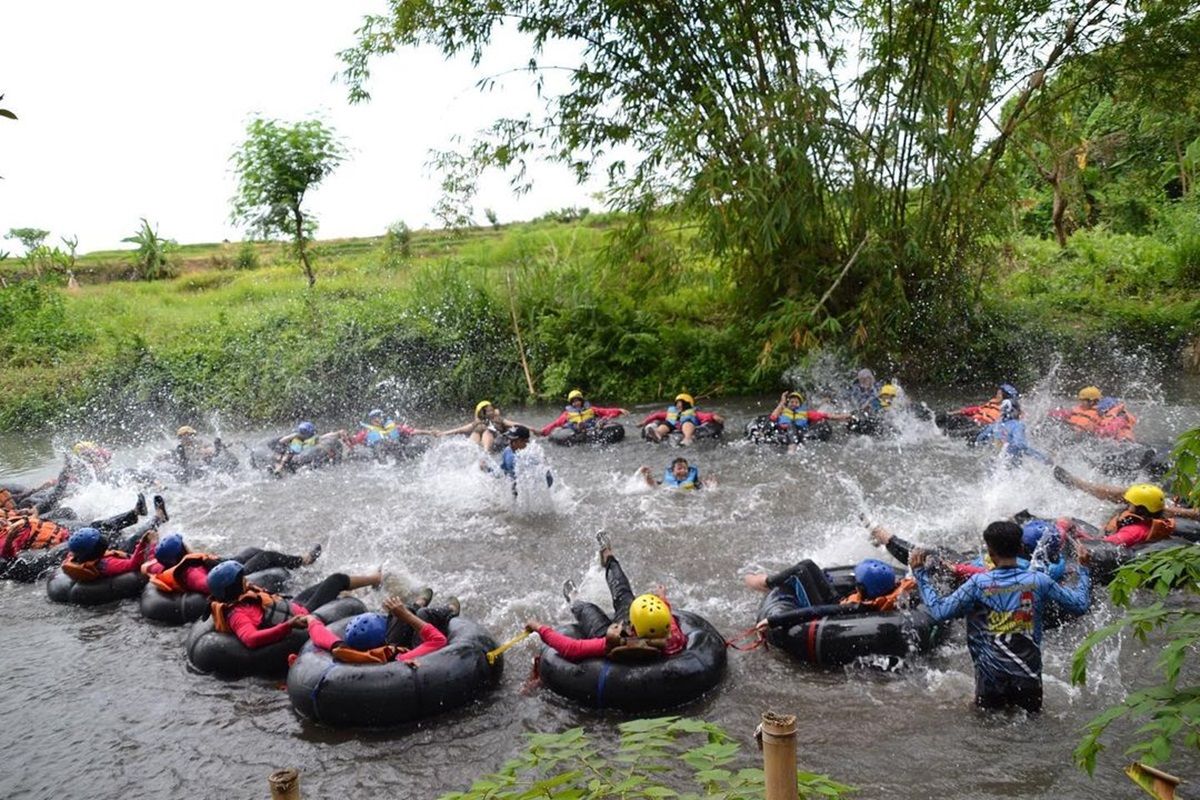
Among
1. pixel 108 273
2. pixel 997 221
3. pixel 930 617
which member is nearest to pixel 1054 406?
pixel 997 221

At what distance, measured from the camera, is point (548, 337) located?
16219 millimetres

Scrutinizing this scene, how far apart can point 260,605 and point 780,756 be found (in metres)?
5.23

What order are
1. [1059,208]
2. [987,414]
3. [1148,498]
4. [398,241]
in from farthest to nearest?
[398,241], [1059,208], [987,414], [1148,498]

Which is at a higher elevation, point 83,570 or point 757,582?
point 83,570

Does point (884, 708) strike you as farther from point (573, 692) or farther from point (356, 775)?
point (356, 775)

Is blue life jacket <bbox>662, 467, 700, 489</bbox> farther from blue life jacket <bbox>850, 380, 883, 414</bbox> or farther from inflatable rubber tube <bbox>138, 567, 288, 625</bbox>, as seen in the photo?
inflatable rubber tube <bbox>138, 567, 288, 625</bbox>

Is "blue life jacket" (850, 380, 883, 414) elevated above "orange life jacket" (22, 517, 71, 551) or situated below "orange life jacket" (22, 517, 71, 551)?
above

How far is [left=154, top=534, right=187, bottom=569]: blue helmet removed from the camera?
763 cm

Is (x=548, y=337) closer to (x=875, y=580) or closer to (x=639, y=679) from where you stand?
(x=875, y=580)

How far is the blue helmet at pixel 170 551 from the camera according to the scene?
763cm

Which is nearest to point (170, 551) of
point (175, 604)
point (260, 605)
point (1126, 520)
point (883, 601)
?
point (175, 604)

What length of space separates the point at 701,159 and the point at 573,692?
346 inches

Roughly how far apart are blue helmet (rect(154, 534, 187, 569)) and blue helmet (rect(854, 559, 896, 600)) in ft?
18.5

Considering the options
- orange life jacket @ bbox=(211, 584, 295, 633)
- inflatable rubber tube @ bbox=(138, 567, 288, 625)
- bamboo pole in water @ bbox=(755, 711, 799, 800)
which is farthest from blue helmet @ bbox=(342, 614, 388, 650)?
bamboo pole in water @ bbox=(755, 711, 799, 800)
